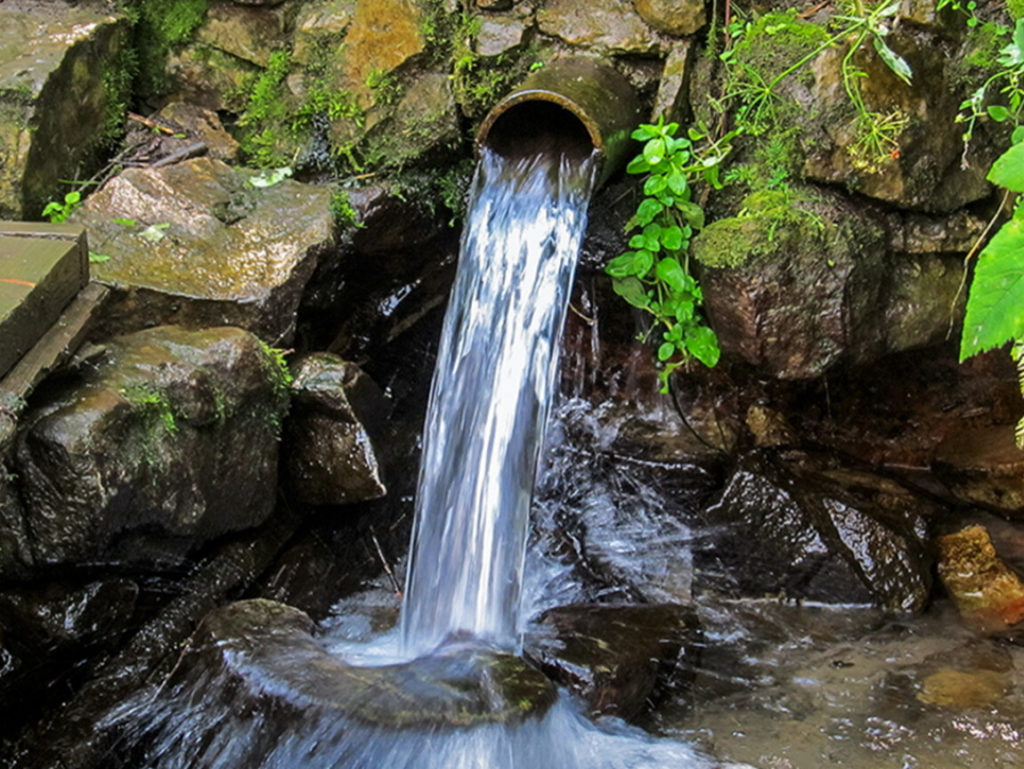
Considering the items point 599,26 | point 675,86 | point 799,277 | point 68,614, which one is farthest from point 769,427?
point 68,614

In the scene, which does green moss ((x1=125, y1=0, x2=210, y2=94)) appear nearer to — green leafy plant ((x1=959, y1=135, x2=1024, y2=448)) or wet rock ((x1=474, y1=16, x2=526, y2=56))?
wet rock ((x1=474, y1=16, x2=526, y2=56))

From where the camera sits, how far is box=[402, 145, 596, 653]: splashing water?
3.87m

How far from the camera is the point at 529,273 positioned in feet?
13.9

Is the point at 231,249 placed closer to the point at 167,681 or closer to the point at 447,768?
the point at 167,681

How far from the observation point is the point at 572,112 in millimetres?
3975

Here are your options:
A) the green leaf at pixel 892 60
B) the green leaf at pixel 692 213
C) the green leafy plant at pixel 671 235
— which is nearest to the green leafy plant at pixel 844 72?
the green leaf at pixel 892 60

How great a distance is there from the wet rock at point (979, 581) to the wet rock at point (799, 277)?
1.07 m

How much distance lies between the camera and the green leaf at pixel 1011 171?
77.3 inches

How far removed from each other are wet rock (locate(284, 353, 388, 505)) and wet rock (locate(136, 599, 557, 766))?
0.86m

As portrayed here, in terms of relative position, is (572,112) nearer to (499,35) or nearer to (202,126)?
(499,35)

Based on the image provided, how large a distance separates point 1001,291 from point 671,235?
2.29 meters

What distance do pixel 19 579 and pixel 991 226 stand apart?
4275mm

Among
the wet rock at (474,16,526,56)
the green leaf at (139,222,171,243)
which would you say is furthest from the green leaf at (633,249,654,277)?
the green leaf at (139,222,171,243)

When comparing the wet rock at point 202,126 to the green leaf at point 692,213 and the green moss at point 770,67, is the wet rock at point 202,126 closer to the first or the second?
the green leaf at point 692,213
